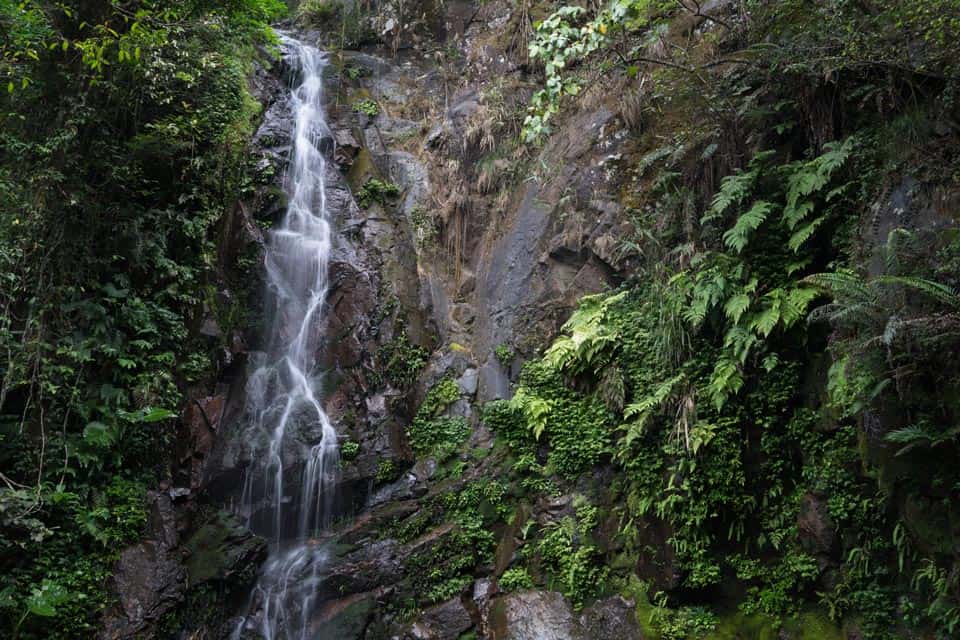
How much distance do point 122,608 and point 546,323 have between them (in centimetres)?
702

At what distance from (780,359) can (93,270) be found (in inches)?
361

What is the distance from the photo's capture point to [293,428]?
1016 centimetres

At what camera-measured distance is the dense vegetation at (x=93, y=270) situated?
7188mm

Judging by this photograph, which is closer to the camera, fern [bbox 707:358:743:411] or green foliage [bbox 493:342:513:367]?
fern [bbox 707:358:743:411]

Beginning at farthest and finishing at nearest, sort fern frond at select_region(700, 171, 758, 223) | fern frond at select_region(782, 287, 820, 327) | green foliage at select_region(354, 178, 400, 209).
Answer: green foliage at select_region(354, 178, 400, 209), fern frond at select_region(700, 171, 758, 223), fern frond at select_region(782, 287, 820, 327)

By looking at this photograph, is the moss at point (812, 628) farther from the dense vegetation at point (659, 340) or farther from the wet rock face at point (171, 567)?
the wet rock face at point (171, 567)

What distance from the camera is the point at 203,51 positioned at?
1024 cm

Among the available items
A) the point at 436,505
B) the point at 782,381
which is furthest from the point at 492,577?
the point at 782,381

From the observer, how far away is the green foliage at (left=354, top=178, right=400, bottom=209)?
43.4ft

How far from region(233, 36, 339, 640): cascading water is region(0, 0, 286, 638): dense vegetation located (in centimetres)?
123

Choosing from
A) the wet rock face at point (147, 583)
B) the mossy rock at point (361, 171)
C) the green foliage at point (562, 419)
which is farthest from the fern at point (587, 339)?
the mossy rock at point (361, 171)

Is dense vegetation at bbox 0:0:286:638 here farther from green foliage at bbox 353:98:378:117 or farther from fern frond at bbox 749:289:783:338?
fern frond at bbox 749:289:783:338

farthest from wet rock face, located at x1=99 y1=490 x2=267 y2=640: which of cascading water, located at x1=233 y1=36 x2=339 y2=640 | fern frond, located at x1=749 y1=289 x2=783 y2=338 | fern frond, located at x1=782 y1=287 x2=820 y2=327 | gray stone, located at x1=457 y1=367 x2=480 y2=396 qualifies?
fern frond, located at x1=782 y1=287 x2=820 y2=327

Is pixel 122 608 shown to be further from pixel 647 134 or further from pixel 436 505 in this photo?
pixel 647 134
